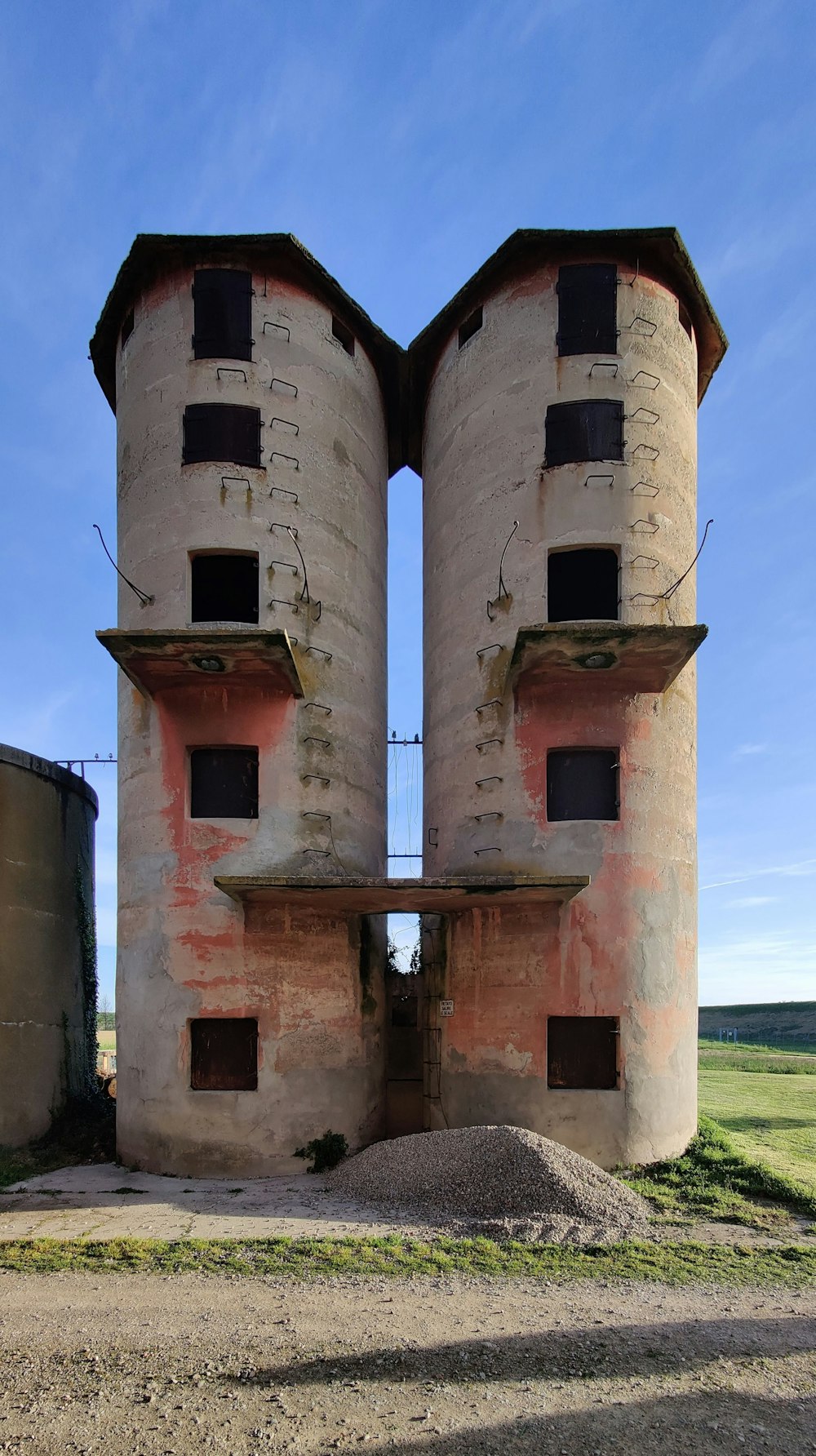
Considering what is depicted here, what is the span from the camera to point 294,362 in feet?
61.5

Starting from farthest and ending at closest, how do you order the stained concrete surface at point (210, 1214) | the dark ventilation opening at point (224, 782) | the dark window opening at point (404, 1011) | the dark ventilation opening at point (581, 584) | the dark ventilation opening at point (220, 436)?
the dark window opening at point (404, 1011) < the dark ventilation opening at point (220, 436) < the dark ventilation opening at point (581, 584) < the dark ventilation opening at point (224, 782) < the stained concrete surface at point (210, 1214)

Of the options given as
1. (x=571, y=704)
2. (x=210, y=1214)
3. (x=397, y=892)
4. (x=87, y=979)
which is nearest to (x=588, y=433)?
(x=571, y=704)

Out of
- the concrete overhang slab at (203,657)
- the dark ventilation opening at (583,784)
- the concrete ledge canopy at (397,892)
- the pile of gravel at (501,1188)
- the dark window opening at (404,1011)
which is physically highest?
the concrete overhang slab at (203,657)

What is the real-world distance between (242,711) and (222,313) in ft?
28.3

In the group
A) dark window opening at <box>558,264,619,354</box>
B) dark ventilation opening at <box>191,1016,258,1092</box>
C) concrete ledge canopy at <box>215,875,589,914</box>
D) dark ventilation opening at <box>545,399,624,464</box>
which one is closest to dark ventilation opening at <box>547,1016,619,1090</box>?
concrete ledge canopy at <box>215,875,589,914</box>

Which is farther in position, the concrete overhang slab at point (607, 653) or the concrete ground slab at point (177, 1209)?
the concrete overhang slab at point (607, 653)

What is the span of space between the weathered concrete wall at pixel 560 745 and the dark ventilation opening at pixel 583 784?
237 mm

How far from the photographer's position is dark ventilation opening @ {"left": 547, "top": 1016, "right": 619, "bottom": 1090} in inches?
626

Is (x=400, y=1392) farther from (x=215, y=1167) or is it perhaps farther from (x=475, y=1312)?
(x=215, y=1167)

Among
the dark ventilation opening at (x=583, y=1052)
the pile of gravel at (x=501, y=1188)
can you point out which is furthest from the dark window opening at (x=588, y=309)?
the pile of gravel at (x=501, y=1188)

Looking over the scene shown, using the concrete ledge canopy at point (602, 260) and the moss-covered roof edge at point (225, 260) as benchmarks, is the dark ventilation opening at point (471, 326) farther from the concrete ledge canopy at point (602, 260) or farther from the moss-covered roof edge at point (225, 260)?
the moss-covered roof edge at point (225, 260)

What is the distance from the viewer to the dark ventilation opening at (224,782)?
17141 mm

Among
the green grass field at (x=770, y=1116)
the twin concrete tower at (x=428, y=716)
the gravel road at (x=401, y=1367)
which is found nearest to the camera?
the gravel road at (x=401, y=1367)

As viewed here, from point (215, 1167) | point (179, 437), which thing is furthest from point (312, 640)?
point (215, 1167)
